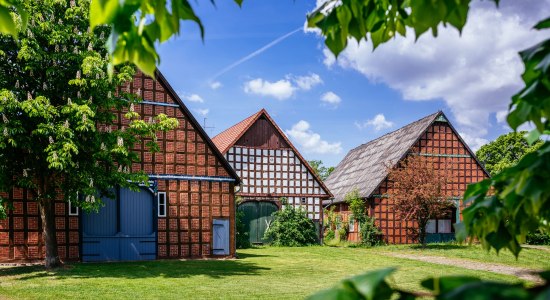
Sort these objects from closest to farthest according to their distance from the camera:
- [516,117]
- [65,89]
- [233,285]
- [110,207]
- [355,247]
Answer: [516,117]
[233,285]
[65,89]
[110,207]
[355,247]

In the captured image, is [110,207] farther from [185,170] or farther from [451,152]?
[451,152]

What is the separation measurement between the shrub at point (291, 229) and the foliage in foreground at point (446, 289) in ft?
91.3

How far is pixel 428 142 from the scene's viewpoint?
2991 centimetres

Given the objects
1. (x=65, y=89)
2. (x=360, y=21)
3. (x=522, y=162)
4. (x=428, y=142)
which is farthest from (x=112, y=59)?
(x=428, y=142)

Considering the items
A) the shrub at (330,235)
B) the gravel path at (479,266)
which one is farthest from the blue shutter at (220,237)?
the shrub at (330,235)

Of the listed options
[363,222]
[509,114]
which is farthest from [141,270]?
[363,222]

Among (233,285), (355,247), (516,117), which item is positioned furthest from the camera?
(355,247)

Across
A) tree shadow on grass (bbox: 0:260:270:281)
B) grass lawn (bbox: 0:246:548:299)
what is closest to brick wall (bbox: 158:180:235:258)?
grass lawn (bbox: 0:246:548:299)

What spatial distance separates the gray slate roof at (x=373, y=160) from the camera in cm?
2956

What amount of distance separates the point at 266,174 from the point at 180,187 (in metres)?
10.2

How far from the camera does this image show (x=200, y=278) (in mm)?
14070

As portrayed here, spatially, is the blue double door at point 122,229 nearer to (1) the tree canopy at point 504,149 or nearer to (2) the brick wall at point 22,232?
(2) the brick wall at point 22,232

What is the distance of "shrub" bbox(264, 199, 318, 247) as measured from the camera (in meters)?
28.7

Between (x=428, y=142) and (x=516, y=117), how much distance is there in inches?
1137
